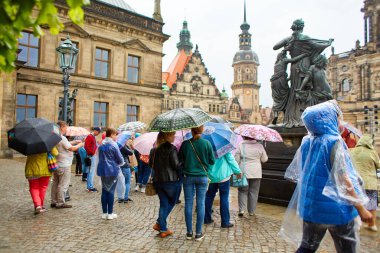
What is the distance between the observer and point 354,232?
271cm

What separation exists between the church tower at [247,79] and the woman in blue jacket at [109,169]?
7859cm

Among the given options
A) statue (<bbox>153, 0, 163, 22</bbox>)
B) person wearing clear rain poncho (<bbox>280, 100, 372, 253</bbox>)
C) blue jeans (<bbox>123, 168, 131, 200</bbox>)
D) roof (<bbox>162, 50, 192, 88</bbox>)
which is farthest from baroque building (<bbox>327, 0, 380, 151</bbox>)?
person wearing clear rain poncho (<bbox>280, 100, 372, 253</bbox>)

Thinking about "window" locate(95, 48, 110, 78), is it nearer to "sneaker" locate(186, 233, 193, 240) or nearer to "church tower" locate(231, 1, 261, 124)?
"sneaker" locate(186, 233, 193, 240)

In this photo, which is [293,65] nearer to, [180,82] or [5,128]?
[5,128]

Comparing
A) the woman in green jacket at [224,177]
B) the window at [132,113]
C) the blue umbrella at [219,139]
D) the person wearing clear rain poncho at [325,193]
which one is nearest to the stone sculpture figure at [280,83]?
the blue umbrella at [219,139]

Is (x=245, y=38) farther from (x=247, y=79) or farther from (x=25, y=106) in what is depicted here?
(x=25, y=106)

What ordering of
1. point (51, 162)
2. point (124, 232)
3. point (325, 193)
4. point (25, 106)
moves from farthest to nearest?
point (25, 106)
point (51, 162)
point (124, 232)
point (325, 193)

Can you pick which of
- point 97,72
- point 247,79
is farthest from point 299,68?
point 247,79

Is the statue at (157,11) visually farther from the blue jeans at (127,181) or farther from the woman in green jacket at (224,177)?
the woman in green jacket at (224,177)

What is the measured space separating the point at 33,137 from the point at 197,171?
3.34 m

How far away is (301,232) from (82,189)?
25.4 ft

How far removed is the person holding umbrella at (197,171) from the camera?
15.5ft

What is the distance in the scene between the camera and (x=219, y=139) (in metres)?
5.42

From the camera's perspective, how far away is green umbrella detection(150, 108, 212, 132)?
4.52m
